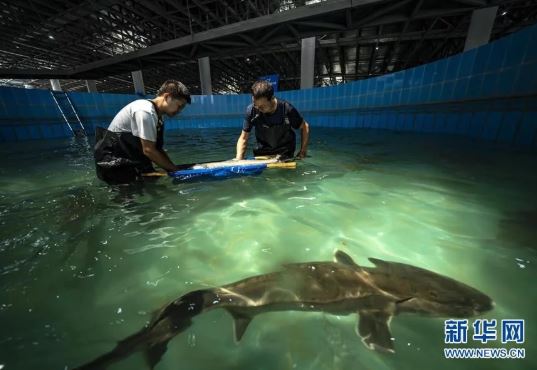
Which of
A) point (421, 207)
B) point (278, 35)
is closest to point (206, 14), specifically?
point (278, 35)

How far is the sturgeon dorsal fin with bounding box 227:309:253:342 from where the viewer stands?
3.91 feet

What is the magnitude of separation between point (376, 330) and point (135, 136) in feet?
11.0

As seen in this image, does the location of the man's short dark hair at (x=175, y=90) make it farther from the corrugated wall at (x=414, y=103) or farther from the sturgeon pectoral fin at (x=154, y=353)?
the corrugated wall at (x=414, y=103)

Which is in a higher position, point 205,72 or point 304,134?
point 205,72

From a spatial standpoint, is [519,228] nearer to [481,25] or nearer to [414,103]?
[414,103]

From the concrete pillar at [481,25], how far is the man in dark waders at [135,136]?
12.8 metres

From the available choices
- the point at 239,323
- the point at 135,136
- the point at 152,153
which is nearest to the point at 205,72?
the point at 135,136

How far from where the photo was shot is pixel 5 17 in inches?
492

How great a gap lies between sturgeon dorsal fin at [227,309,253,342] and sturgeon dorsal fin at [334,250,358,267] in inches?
27.6

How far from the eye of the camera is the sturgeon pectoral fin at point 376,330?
112 cm

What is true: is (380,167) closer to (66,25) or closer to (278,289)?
(278,289)

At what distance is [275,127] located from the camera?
14.6ft

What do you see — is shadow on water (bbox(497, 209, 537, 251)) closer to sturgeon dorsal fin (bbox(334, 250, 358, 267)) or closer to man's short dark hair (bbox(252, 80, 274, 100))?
sturgeon dorsal fin (bbox(334, 250, 358, 267))

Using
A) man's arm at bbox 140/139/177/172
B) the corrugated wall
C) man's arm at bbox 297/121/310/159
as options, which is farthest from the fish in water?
the corrugated wall
